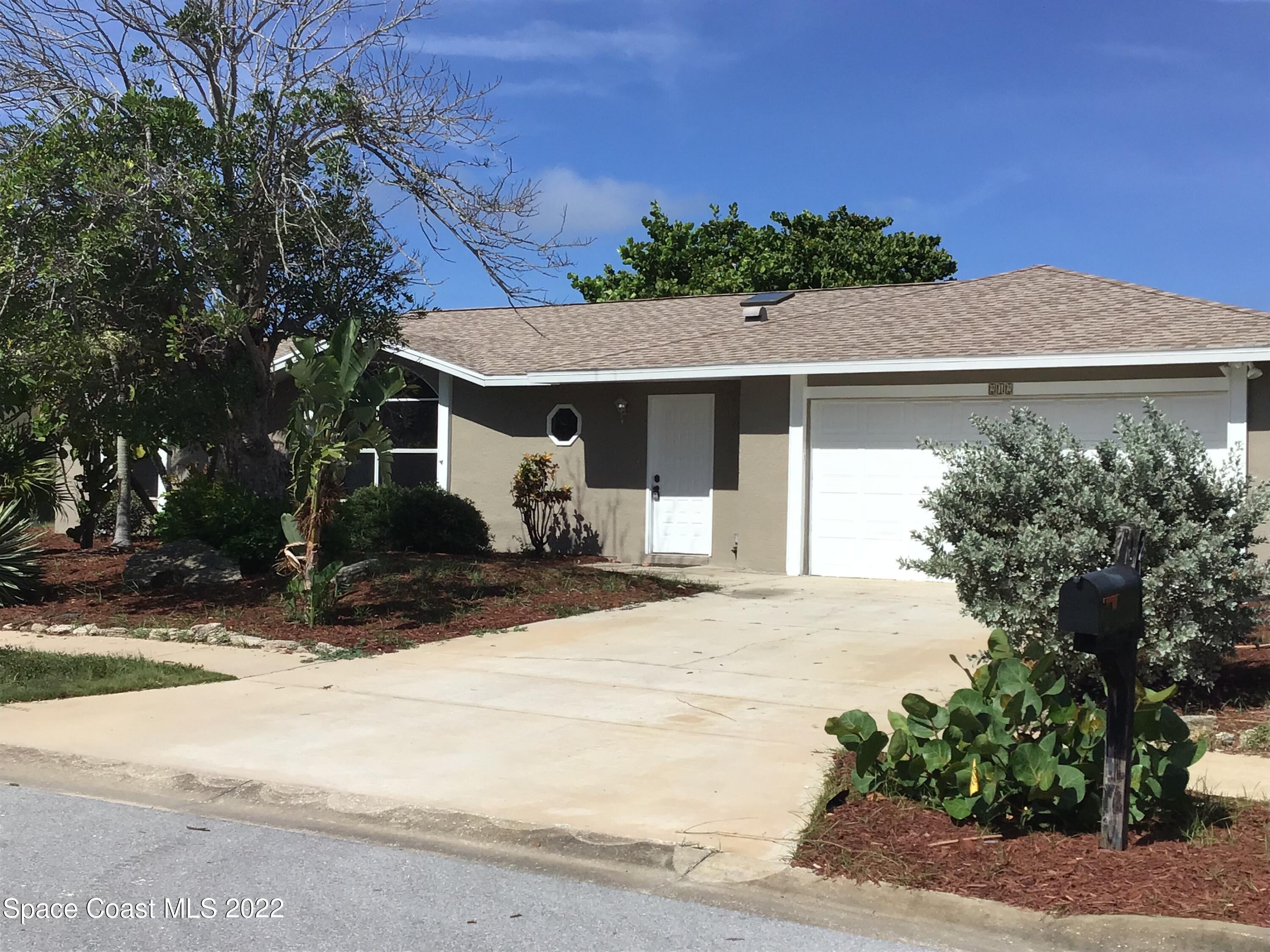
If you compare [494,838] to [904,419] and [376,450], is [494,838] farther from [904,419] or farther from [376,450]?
[904,419]

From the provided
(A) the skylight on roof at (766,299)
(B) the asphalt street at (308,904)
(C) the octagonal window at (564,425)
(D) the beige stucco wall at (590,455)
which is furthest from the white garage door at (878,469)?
(B) the asphalt street at (308,904)

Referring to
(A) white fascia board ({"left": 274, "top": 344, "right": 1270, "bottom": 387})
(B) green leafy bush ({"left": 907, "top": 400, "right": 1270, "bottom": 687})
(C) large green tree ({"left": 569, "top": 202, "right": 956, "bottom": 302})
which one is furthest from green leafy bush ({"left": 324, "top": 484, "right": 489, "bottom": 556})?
(C) large green tree ({"left": 569, "top": 202, "right": 956, "bottom": 302})

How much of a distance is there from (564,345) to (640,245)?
19.2 m

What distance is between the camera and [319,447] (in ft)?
36.0

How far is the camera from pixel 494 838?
5.48 metres

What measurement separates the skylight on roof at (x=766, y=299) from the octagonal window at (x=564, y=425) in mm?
3299

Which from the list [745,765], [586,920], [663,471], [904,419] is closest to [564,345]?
Answer: [663,471]

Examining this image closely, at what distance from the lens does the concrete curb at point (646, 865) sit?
432cm

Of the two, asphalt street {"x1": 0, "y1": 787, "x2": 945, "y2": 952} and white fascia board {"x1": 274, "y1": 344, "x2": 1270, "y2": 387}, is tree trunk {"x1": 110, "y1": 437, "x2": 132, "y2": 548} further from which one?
asphalt street {"x1": 0, "y1": 787, "x2": 945, "y2": 952}

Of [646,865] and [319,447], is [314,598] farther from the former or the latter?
[646,865]

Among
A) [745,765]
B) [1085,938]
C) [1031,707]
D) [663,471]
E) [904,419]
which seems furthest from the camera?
[663,471]

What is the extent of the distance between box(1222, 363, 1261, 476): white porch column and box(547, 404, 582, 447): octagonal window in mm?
8825

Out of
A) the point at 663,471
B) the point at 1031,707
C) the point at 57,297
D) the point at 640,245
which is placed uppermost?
the point at 640,245

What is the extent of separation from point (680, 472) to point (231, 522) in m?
6.51
